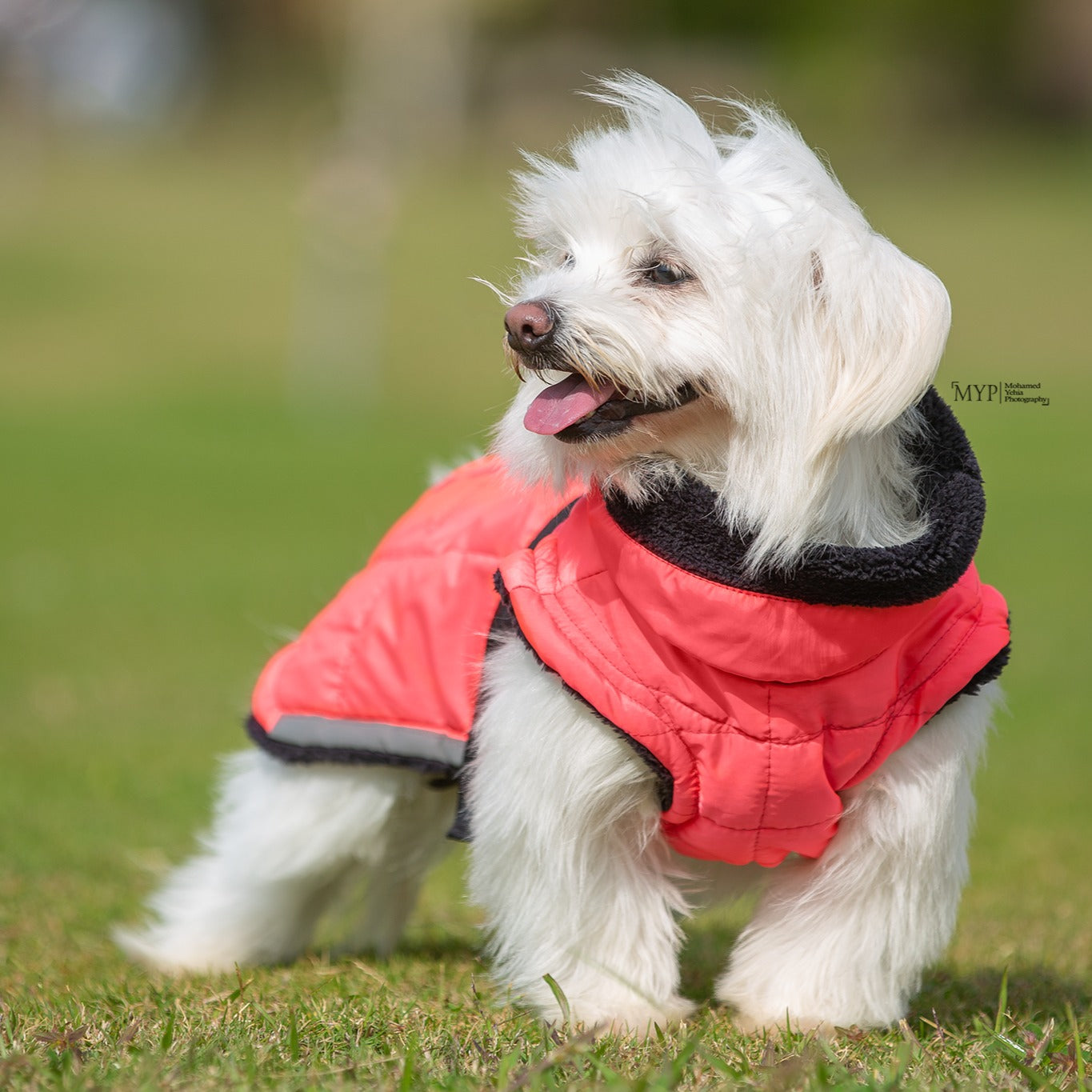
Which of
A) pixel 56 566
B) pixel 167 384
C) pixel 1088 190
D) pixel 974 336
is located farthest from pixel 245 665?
→ pixel 1088 190

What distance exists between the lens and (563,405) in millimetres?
3074

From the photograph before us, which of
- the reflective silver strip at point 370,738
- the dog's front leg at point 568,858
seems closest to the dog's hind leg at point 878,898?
the dog's front leg at point 568,858

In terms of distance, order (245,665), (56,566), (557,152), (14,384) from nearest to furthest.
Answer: (557,152)
(245,665)
(56,566)
(14,384)

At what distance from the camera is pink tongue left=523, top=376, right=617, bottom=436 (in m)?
3.04

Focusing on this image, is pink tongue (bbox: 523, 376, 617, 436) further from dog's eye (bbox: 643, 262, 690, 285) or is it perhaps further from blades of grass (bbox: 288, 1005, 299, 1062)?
blades of grass (bbox: 288, 1005, 299, 1062)

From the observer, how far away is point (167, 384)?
2083cm

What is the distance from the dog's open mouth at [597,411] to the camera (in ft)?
9.93

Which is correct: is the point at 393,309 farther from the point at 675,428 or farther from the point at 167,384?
the point at 675,428

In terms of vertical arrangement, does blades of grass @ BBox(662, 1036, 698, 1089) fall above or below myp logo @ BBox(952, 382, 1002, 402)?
below

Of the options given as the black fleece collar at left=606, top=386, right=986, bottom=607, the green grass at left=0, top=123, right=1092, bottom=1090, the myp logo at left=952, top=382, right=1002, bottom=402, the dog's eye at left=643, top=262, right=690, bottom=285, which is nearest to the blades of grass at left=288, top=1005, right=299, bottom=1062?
the green grass at left=0, top=123, right=1092, bottom=1090

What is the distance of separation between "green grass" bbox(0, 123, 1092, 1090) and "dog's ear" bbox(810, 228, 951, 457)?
960mm

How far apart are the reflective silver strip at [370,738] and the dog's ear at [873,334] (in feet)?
3.73

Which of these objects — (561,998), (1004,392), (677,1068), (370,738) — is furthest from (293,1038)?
(1004,392)

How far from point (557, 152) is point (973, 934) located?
2.50 meters
